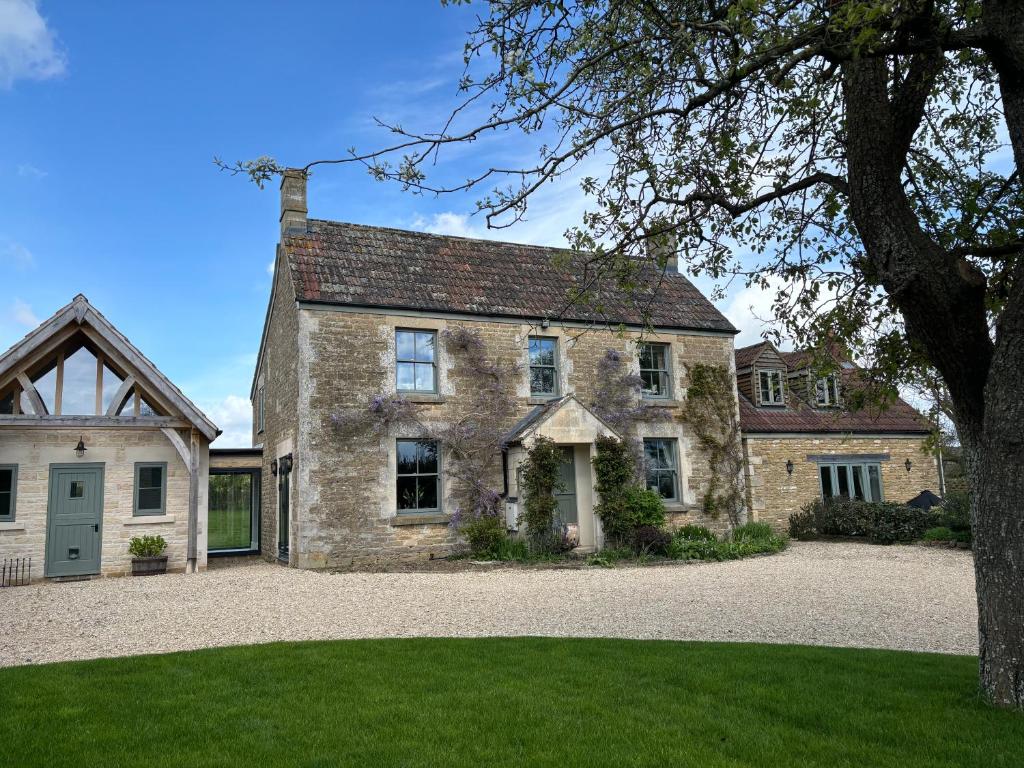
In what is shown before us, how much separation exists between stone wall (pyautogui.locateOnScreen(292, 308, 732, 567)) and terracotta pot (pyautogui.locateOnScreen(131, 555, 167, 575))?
2627 millimetres

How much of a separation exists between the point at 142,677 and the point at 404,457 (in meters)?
9.98

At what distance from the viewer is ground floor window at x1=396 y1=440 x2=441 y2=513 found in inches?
647

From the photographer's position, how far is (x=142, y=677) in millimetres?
6605

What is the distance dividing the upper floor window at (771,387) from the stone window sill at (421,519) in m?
10.9

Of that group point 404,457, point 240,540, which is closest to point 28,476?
point 404,457

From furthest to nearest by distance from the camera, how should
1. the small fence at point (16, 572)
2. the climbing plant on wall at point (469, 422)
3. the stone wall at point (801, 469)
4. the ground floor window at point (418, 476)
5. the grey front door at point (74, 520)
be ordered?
the stone wall at point (801, 469) < the ground floor window at point (418, 476) < the climbing plant on wall at point (469, 422) < the grey front door at point (74, 520) < the small fence at point (16, 572)

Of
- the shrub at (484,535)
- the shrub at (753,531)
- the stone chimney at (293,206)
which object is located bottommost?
the shrub at (753,531)

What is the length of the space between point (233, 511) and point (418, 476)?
11.1 m

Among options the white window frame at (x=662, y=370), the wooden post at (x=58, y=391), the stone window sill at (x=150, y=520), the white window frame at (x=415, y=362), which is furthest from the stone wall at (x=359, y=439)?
the wooden post at (x=58, y=391)

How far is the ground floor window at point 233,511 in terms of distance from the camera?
21.1m

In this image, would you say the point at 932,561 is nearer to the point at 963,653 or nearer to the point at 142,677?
the point at 963,653

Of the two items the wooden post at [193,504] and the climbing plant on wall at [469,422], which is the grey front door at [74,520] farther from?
the climbing plant on wall at [469,422]

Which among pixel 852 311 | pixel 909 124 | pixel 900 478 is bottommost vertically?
pixel 900 478

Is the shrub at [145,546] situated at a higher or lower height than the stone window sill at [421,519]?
lower
